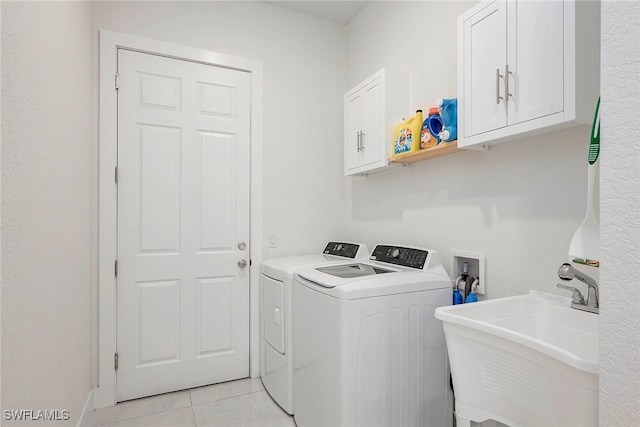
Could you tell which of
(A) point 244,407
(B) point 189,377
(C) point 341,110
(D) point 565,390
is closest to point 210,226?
(B) point 189,377

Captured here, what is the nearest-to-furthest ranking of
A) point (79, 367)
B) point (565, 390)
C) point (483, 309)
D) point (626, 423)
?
point (626, 423), point (565, 390), point (483, 309), point (79, 367)

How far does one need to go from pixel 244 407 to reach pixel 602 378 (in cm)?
195

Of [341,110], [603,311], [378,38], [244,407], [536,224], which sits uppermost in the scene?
[378,38]

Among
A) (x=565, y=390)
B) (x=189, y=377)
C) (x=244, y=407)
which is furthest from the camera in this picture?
(x=189, y=377)

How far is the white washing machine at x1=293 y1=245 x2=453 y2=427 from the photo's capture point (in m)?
1.56

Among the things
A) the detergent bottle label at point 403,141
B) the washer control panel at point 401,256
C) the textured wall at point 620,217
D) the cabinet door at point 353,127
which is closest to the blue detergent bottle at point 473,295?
the washer control panel at point 401,256

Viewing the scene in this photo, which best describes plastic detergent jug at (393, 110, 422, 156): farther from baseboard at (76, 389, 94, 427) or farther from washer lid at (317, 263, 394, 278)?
baseboard at (76, 389, 94, 427)

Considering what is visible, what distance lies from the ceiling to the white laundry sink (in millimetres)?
2426

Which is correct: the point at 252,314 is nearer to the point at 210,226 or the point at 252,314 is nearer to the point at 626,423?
the point at 210,226

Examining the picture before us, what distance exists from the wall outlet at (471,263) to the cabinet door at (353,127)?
35.0 inches

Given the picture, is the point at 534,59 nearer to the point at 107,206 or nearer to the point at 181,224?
the point at 181,224

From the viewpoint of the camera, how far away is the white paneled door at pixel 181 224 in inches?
90.4

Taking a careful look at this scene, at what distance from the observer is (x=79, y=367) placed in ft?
6.11

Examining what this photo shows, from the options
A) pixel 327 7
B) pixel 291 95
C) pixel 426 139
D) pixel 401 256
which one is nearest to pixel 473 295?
pixel 401 256
